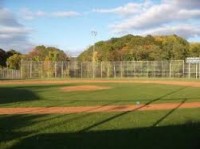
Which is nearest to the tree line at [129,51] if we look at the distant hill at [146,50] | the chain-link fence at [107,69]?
the distant hill at [146,50]

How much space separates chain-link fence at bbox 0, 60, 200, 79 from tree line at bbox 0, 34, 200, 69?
1085cm

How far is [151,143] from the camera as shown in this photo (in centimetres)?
1143

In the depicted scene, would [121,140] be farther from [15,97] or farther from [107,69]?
[107,69]

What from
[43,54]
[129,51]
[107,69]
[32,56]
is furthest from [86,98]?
[43,54]

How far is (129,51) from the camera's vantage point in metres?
106

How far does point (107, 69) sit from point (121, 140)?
242ft

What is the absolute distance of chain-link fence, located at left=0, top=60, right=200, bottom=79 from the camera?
80.3m

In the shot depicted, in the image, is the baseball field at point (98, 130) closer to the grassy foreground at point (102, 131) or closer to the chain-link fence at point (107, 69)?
the grassy foreground at point (102, 131)

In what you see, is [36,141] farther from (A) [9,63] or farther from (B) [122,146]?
(A) [9,63]

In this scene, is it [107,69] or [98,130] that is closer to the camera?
Answer: [98,130]

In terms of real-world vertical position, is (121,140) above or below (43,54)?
below

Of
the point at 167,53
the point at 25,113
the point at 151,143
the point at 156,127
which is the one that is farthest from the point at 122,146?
the point at 167,53

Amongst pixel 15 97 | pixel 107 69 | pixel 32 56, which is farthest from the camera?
pixel 32 56

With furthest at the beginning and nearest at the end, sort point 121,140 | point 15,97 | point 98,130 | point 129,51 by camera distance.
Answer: point 129,51, point 15,97, point 98,130, point 121,140
